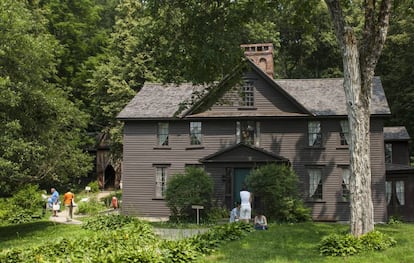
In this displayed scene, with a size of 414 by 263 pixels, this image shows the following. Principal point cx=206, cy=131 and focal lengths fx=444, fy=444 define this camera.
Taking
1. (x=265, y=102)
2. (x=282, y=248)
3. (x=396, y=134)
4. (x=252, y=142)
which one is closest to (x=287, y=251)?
(x=282, y=248)

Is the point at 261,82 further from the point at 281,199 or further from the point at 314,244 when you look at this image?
the point at 314,244

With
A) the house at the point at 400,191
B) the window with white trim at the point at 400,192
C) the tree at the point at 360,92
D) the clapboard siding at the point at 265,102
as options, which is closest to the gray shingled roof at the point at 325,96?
the clapboard siding at the point at 265,102

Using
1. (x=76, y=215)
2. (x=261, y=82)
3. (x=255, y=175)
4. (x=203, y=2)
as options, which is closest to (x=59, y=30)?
(x=76, y=215)

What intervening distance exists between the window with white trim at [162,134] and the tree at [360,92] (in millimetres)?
14986

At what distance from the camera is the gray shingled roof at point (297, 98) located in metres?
25.2

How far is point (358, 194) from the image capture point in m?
12.6

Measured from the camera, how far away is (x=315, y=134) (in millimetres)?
25391

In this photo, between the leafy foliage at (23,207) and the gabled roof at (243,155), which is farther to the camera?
the leafy foliage at (23,207)

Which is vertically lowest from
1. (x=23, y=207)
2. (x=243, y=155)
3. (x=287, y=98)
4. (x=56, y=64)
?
(x=23, y=207)

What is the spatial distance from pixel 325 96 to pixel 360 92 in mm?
13508

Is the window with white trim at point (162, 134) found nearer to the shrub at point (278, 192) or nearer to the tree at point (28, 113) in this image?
the shrub at point (278, 192)

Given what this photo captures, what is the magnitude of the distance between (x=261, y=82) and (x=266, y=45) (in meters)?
3.32

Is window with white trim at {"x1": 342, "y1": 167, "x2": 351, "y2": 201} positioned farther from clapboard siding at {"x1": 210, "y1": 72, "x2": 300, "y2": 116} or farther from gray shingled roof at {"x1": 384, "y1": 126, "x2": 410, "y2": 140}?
gray shingled roof at {"x1": 384, "y1": 126, "x2": 410, "y2": 140}

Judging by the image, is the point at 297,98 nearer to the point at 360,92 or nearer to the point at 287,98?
the point at 287,98
